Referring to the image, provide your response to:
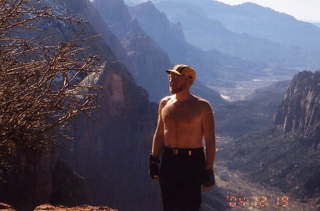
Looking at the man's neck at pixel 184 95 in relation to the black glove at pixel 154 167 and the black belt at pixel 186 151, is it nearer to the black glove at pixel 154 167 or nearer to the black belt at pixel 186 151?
the black belt at pixel 186 151

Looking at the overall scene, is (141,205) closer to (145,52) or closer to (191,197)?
(191,197)

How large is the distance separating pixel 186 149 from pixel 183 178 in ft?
1.42

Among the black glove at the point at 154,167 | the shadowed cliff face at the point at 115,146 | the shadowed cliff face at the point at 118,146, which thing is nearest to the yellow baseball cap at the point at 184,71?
the black glove at the point at 154,167

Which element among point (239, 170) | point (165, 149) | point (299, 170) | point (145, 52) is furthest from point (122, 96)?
point (145, 52)

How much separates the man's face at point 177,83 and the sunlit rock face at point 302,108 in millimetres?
92034

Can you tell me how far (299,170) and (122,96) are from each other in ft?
137

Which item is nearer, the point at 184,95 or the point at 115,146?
the point at 184,95

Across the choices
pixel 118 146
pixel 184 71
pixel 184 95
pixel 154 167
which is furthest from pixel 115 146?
pixel 184 71

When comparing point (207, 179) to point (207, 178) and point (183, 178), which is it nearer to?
point (207, 178)

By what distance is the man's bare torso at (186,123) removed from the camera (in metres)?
7.08

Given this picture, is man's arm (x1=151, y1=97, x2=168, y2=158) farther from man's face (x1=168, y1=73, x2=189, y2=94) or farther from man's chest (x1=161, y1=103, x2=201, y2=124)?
man's face (x1=168, y1=73, x2=189, y2=94)

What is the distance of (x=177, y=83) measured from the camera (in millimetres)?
7105

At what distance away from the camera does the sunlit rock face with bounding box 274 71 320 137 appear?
4050 inches

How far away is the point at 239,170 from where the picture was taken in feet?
334
